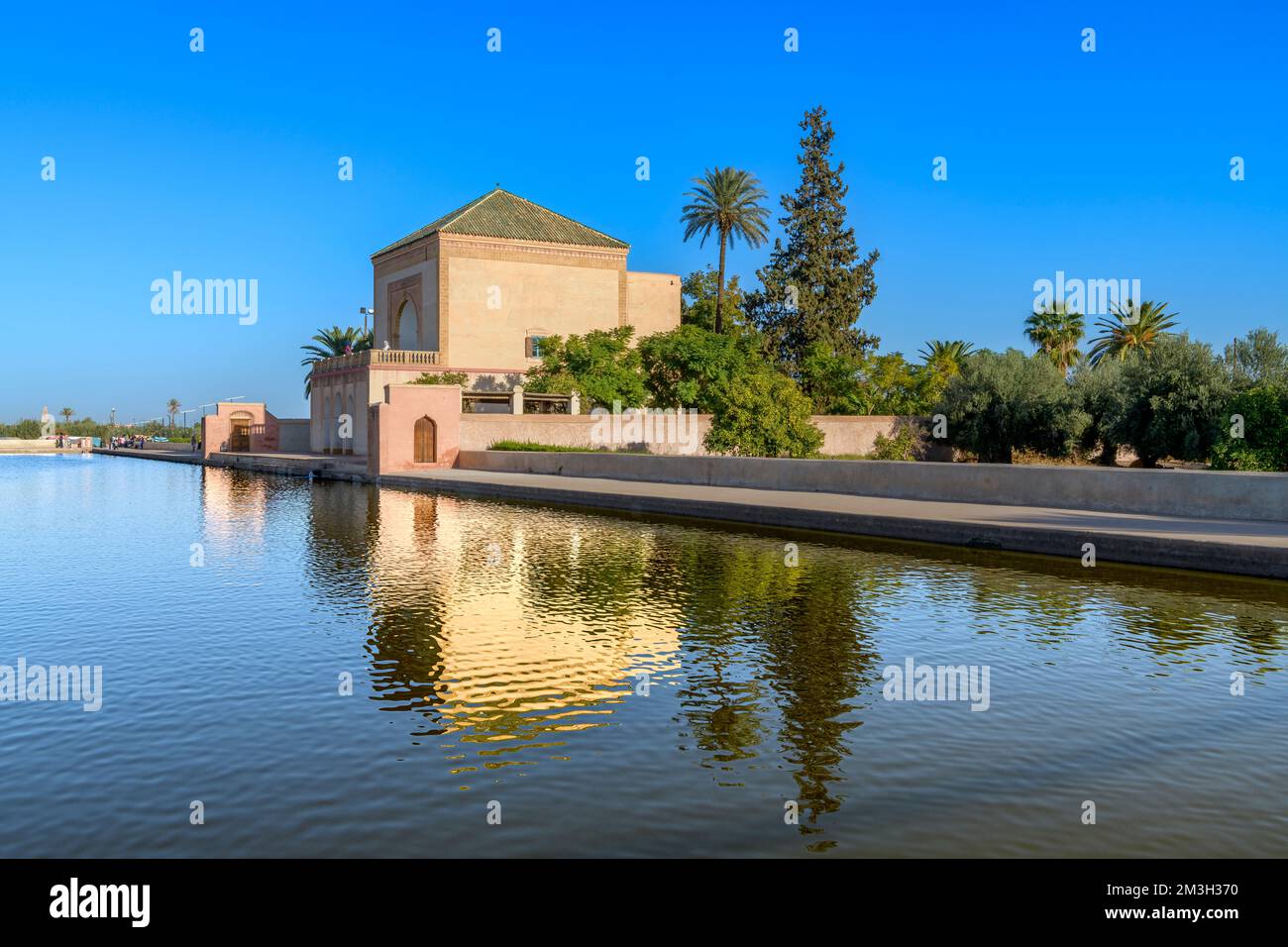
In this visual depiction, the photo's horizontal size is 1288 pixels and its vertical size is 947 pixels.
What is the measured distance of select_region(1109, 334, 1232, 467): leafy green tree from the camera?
30812 millimetres

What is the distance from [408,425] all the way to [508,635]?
97.6 ft

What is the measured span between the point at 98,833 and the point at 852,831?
362 cm

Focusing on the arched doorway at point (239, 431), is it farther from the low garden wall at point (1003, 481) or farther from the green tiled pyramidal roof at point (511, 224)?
the low garden wall at point (1003, 481)

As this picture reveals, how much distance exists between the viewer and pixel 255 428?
205ft

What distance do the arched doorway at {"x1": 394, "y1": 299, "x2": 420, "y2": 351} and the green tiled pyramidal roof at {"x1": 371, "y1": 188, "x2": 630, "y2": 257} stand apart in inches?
129

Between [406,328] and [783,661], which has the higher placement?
[406,328]

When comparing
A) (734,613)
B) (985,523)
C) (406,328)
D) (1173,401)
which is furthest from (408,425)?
(734,613)

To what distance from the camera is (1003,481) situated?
20859 mm

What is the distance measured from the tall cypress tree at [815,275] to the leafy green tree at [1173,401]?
2244 centimetres

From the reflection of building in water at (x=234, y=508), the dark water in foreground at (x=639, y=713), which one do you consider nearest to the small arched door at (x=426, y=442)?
the reflection of building in water at (x=234, y=508)

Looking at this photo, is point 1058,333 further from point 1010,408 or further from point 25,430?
point 25,430
